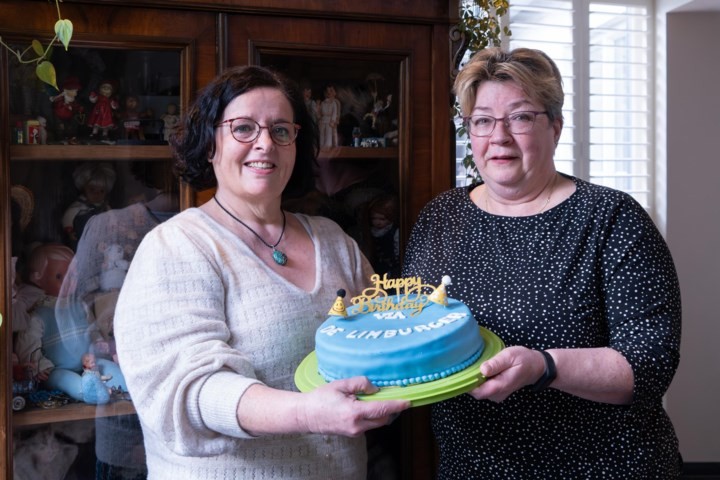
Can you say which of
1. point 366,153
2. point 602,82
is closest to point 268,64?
point 366,153

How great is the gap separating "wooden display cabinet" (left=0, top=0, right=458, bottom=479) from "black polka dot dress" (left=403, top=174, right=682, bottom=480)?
0.30 m

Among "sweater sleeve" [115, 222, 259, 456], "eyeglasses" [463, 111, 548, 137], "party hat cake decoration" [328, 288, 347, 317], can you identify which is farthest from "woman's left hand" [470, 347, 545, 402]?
"eyeglasses" [463, 111, 548, 137]

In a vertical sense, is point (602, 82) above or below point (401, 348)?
above

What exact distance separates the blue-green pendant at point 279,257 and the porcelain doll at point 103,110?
44cm

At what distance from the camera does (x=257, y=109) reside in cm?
131

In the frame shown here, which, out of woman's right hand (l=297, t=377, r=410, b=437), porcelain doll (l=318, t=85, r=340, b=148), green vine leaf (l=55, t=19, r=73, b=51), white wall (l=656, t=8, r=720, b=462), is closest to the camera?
woman's right hand (l=297, t=377, r=410, b=437)

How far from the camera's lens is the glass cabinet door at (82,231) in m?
1.42

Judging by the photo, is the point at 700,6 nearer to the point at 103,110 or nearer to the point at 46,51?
the point at 103,110

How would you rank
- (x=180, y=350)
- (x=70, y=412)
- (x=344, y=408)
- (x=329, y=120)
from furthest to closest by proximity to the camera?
(x=329, y=120)
(x=70, y=412)
(x=180, y=350)
(x=344, y=408)

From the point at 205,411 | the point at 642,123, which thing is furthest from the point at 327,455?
the point at 642,123

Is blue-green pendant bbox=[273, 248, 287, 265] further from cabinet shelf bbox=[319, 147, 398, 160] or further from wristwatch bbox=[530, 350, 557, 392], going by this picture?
wristwatch bbox=[530, 350, 557, 392]

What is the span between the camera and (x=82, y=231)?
148 cm

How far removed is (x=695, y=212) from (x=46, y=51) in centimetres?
258

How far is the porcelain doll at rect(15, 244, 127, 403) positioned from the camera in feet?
4.72
